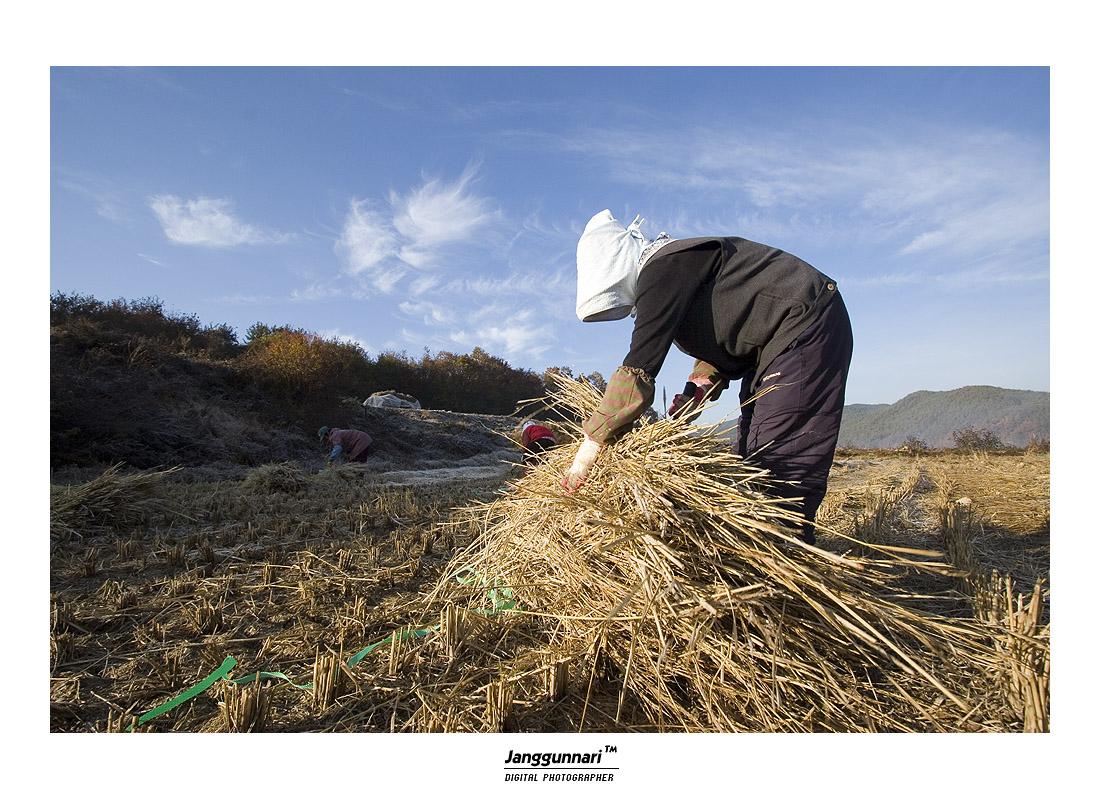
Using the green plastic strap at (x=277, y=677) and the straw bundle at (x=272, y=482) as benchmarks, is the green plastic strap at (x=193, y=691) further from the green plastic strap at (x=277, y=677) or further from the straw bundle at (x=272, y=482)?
the straw bundle at (x=272, y=482)

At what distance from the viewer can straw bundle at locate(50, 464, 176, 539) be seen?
4430mm

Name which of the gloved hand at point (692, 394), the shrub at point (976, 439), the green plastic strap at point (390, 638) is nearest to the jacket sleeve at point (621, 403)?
the gloved hand at point (692, 394)


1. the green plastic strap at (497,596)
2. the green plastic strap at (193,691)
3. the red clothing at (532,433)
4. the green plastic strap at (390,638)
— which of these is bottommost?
the green plastic strap at (193,691)

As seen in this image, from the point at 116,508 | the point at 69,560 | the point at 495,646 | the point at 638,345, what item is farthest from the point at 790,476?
the point at 116,508

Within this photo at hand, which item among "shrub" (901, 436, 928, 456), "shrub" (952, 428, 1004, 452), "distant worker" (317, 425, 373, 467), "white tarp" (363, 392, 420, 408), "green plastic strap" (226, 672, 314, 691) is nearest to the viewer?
"green plastic strap" (226, 672, 314, 691)

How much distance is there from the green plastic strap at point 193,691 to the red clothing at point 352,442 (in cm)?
1002

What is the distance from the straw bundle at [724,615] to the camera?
1.56 m

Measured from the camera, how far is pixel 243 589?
2.95 m

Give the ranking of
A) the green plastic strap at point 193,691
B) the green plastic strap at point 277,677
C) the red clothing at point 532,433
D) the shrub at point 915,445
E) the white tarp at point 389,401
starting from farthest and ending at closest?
the white tarp at point 389,401
the shrub at point 915,445
the red clothing at point 532,433
the green plastic strap at point 277,677
the green plastic strap at point 193,691

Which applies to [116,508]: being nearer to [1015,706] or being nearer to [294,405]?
[1015,706]

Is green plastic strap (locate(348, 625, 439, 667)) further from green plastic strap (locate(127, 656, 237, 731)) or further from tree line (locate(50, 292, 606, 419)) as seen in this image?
tree line (locate(50, 292, 606, 419))

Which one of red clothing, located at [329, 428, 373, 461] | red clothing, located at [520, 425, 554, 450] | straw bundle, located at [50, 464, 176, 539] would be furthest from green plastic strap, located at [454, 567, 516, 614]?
red clothing, located at [329, 428, 373, 461]

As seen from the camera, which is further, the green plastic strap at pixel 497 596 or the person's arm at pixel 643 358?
the green plastic strap at pixel 497 596

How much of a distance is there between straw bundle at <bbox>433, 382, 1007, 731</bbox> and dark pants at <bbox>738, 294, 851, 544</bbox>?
213 mm
